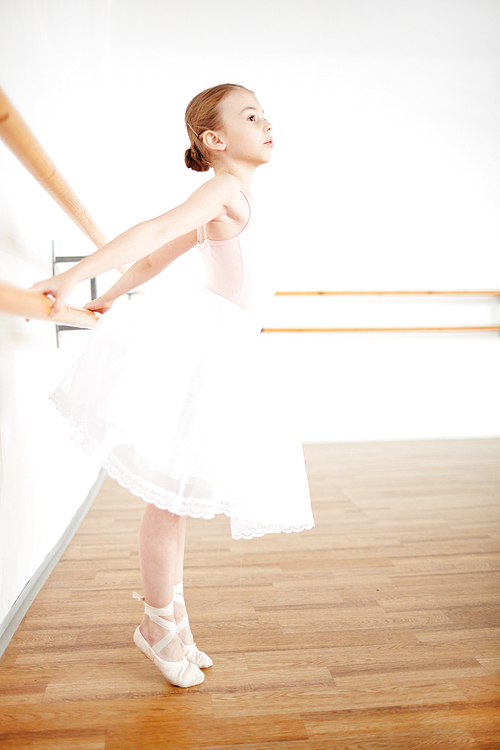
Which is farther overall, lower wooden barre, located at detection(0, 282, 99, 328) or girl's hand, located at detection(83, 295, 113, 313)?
girl's hand, located at detection(83, 295, 113, 313)

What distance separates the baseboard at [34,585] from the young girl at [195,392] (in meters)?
0.27

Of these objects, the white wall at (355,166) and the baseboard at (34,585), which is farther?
the white wall at (355,166)

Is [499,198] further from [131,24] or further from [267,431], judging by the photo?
[267,431]

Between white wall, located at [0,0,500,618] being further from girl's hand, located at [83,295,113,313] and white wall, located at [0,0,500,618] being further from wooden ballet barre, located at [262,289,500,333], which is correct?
girl's hand, located at [83,295,113,313]

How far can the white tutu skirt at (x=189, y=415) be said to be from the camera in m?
0.81

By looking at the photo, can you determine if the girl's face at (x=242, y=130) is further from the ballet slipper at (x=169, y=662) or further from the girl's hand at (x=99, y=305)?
the ballet slipper at (x=169, y=662)

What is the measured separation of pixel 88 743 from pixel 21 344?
722mm

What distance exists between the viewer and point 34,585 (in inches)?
50.3

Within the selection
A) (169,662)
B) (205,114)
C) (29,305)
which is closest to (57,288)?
(29,305)

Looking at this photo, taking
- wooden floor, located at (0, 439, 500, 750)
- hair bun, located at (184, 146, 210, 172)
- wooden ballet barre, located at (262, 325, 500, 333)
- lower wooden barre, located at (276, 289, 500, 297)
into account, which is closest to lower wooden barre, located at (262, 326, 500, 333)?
wooden ballet barre, located at (262, 325, 500, 333)

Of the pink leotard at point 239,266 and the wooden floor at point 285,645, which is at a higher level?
the pink leotard at point 239,266

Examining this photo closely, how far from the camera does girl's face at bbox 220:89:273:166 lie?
986 mm

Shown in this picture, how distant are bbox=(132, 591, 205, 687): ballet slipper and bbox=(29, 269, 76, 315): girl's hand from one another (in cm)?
51

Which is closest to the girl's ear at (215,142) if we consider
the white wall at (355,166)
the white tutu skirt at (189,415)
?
the white tutu skirt at (189,415)
